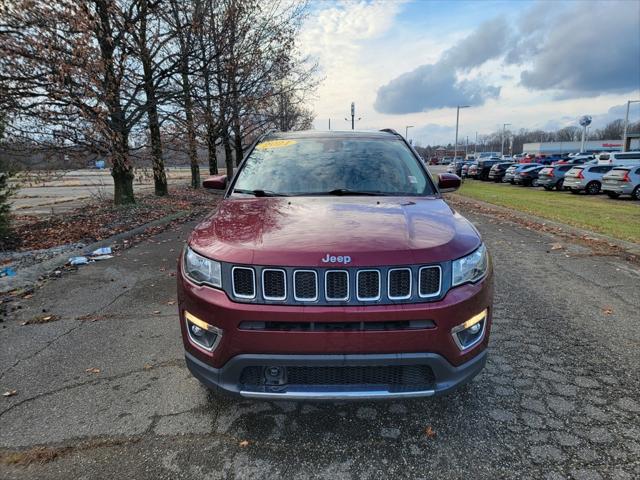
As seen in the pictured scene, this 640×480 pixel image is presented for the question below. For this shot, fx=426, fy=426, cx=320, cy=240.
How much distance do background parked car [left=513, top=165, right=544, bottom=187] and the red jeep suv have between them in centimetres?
2955

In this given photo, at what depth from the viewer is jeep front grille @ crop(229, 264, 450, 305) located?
2176 millimetres

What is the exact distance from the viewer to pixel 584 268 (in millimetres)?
6199

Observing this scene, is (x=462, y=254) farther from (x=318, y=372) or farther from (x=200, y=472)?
(x=200, y=472)

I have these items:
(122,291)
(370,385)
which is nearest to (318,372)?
(370,385)

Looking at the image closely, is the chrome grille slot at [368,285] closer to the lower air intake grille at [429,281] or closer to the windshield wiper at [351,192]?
the lower air intake grille at [429,281]

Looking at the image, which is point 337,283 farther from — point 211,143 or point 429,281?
point 211,143

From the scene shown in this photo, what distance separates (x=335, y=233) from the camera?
2.39m

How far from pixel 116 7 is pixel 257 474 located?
11.2 metres

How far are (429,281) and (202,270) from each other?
49.1 inches

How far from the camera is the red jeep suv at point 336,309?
7.04 ft

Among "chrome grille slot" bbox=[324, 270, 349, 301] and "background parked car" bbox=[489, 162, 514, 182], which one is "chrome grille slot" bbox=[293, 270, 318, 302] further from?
"background parked car" bbox=[489, 162, 514, 182]

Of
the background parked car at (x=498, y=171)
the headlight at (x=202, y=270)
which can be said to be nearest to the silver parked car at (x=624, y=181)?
the background parked car at (x=498, y=171)

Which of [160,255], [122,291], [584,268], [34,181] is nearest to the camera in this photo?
[122,291]

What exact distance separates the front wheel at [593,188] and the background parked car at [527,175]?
22.7ft
